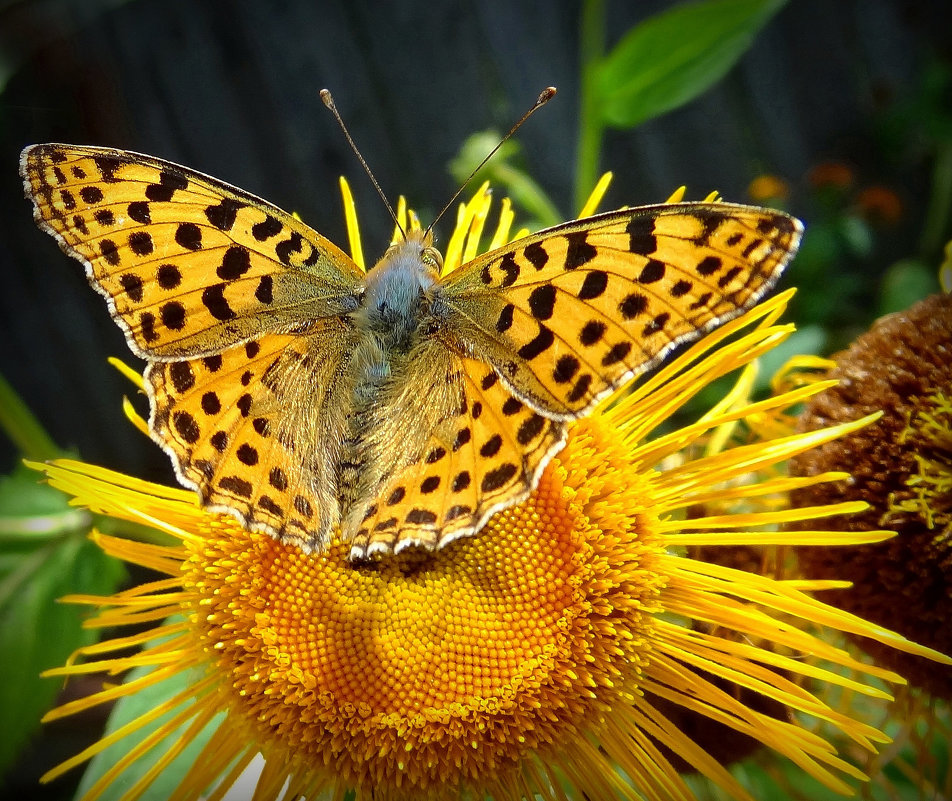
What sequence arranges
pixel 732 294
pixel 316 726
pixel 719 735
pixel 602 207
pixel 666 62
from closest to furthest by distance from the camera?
pixel 732 294 < pixel 316 726 < pixel 719 735 < pixel 666 62 < pixel 602 207

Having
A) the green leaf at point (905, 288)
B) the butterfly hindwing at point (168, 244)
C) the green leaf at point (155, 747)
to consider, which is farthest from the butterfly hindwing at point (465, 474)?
the green leaf at point (905, 288)

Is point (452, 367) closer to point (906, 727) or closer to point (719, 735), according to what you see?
point (719, 735)

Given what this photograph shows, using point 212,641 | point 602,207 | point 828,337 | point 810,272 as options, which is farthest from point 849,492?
Answer: point 810,272

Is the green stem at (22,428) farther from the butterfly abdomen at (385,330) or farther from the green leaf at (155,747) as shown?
the butterfly abdomen at (385,330)

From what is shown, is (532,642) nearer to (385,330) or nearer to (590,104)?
(385,330)

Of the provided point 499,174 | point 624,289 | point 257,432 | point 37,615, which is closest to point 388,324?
point 257,432

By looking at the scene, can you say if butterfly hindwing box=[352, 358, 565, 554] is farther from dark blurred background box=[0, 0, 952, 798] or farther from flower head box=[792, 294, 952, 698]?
dark blurred background box=[0, 0, 952, 798]
